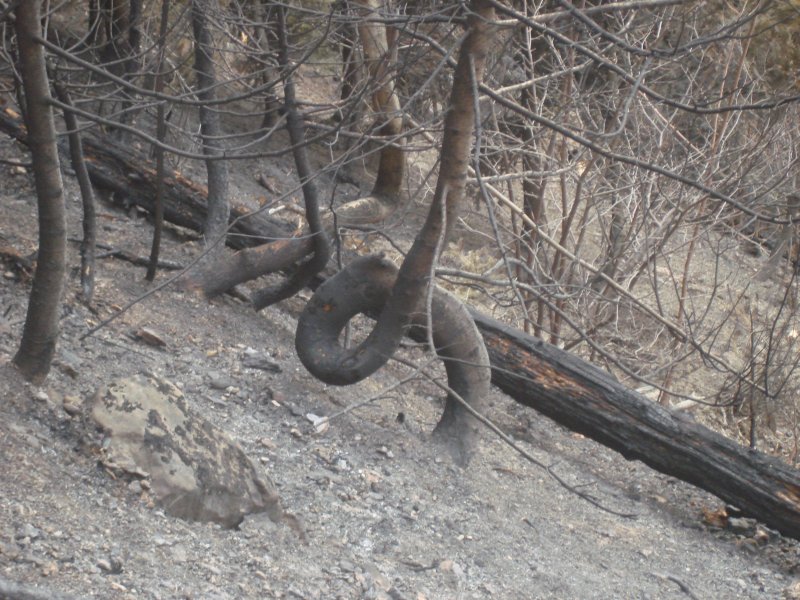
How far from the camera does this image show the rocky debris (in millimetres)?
4164

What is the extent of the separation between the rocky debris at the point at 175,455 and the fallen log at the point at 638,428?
2.01m

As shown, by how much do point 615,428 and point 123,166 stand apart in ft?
14.1

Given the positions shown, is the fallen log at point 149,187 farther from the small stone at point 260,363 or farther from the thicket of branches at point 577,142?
the small stone at point 260,363

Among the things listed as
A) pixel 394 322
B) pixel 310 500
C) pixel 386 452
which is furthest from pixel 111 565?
pixel 386 452

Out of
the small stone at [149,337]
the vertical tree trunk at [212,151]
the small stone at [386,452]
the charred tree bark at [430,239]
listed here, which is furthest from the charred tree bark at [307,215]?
the small stone at [386,452]

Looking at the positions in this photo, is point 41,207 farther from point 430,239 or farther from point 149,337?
point 149,337

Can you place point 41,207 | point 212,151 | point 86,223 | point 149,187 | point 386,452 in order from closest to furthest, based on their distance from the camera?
point 41,207
point 386,452
point 86,223
point 212,151
point 149,187

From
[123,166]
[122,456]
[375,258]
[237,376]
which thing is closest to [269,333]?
[237,376]

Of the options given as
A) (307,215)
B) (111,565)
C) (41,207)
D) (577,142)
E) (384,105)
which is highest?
(577,142)

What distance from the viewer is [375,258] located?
5.52 meters

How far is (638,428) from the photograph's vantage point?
6281 mm

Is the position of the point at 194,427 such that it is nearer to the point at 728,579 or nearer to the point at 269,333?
the point at 269,333

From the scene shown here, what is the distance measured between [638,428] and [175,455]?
3.21 metres

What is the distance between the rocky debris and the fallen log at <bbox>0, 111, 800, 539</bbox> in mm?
2009
